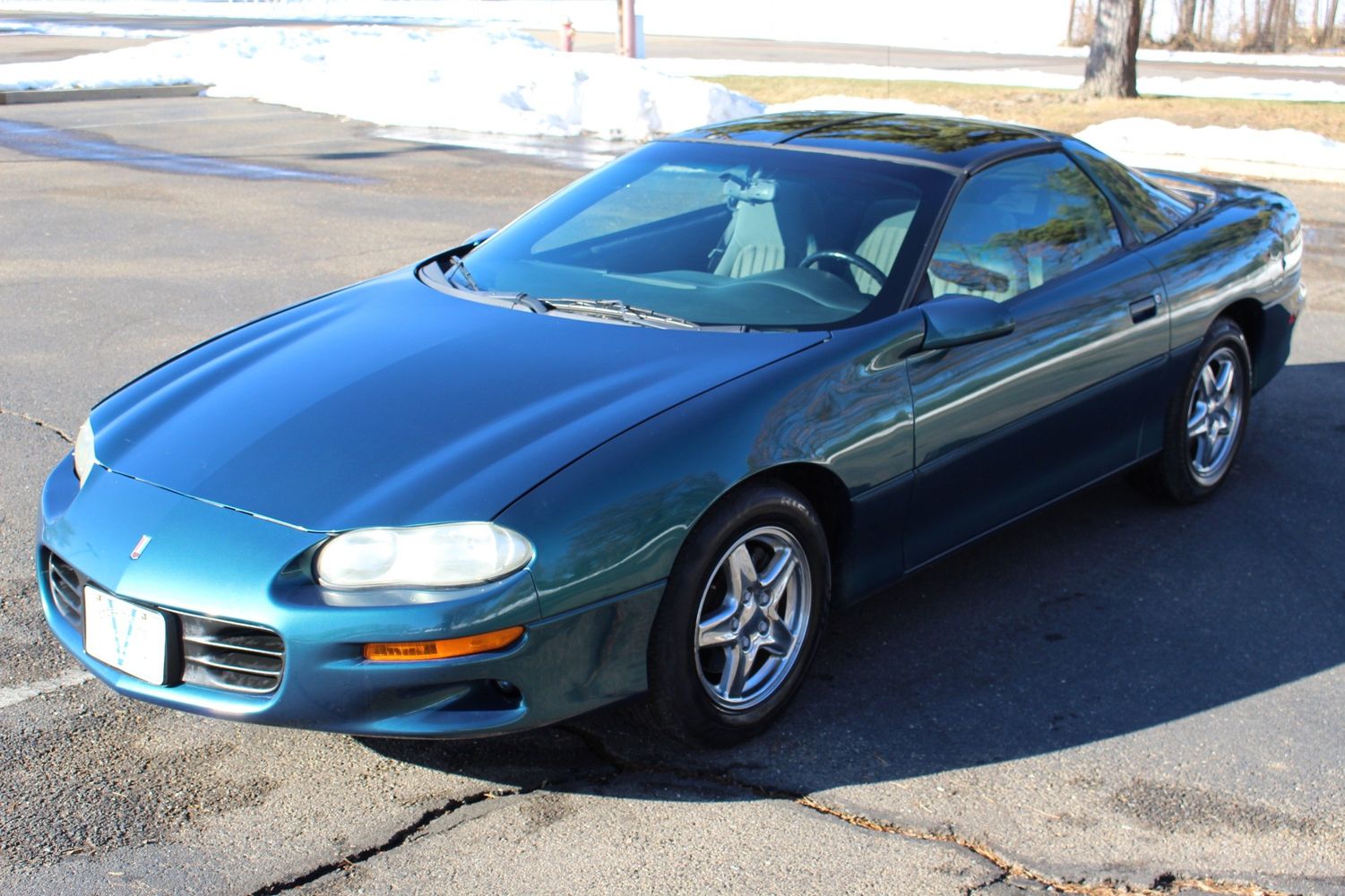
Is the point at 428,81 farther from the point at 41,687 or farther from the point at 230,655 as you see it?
the point at 230,655

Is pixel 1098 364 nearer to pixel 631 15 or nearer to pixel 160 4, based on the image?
pixel 631 15

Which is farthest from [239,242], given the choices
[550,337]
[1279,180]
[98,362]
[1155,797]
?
[1279,180]

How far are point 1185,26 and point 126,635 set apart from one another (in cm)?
3704

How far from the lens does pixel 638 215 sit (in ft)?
15.9

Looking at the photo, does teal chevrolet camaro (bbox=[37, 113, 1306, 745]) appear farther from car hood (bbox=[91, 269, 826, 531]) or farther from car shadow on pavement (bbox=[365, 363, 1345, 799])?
car shadow on pavement (bbox=[365, 363, 1345, 799])

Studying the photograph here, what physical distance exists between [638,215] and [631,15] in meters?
21.2

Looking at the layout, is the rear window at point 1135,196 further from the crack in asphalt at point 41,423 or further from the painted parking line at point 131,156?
the painted parking line at point 131,156

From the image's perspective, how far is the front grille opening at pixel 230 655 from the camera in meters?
3.15

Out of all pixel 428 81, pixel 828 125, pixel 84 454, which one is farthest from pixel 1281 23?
pixel 84 454

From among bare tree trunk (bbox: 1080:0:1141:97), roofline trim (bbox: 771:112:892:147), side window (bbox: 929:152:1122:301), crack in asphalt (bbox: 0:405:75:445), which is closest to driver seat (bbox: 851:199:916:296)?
side window (bbox: 929:152:1122:301)

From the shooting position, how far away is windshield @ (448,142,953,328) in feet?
13.7

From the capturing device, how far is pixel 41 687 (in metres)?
3.89

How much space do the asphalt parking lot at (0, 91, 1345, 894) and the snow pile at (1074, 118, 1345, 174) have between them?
8.71 metres

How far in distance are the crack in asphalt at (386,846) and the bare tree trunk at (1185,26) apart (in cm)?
3624
